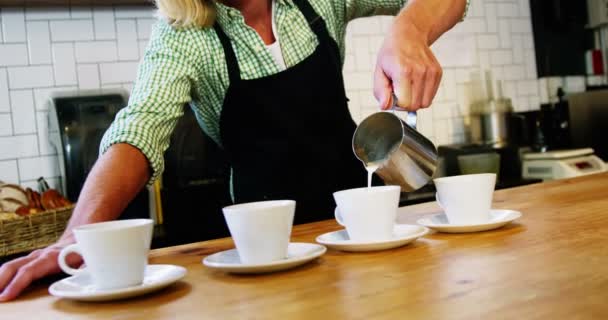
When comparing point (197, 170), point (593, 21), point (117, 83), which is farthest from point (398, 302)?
point (593, 21)

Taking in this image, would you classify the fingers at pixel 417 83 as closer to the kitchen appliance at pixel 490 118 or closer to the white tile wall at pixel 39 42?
the white tile wall at pixel 39 42

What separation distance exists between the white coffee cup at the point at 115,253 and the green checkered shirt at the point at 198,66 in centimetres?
49

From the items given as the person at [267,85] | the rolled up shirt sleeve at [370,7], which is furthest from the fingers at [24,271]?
the rolled up shirt sleeve at [370,7]

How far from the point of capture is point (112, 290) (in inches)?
32.9

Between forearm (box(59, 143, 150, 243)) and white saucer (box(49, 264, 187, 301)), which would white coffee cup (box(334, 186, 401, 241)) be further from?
forearm (box(59, 143, 150, 243))

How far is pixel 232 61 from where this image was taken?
167 centimetres

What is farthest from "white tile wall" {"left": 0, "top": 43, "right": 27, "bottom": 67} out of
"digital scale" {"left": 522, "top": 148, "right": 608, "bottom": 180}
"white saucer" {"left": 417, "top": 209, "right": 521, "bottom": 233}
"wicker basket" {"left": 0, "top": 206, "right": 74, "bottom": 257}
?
"digital scale" {"left": 522, "top": 148, "right": 608, "bottom": 180}

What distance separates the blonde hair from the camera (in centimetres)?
161

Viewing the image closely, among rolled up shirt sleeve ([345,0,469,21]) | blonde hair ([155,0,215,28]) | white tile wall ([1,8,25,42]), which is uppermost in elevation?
white tile wall ([1,8,25,42])

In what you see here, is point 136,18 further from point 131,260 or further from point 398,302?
point 398,302

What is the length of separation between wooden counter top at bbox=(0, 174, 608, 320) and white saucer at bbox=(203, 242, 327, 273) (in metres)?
0.01

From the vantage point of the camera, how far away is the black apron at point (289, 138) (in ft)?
5.55

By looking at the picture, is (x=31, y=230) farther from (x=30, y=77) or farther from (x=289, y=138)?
(x=289, y=138)

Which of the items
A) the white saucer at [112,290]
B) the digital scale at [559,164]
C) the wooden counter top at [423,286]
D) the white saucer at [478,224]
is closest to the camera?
the wooden counter top at [423,286]
